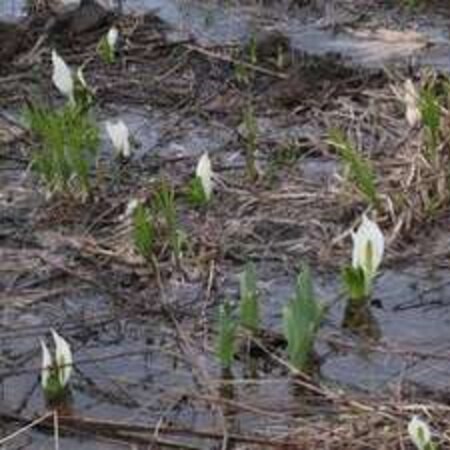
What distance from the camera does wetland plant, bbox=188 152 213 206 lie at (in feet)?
12.2

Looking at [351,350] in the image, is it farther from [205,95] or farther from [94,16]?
[94,16]

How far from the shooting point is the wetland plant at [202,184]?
373 centimetres

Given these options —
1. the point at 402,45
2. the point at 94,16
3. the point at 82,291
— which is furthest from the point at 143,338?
the point at 94,16

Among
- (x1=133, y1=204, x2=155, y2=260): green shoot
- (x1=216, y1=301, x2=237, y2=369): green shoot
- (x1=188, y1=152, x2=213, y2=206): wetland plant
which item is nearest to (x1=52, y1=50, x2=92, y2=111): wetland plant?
(x1=188, y1=152, x2=213, y2=206): wetland plant

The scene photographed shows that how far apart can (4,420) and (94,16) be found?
11.2 ft

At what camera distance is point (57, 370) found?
2783 mm

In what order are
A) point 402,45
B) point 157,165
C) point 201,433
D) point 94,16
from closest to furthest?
point 201,433 < point 157,165 < point 402,45 < point 94,16

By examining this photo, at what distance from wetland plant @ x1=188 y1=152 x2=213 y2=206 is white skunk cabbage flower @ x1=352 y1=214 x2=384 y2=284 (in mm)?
722

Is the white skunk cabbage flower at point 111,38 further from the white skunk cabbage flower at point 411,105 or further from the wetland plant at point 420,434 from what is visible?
the wetland plant at point 420,434

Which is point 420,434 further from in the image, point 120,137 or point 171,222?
point 120,137

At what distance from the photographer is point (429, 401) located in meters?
2.68

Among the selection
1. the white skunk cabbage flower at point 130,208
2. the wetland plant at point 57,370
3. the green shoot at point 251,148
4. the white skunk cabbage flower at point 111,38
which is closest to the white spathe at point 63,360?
the wetland plant at point 57,370

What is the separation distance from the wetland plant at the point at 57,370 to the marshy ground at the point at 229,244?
0.05 m

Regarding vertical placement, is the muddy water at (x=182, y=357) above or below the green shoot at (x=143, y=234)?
below
